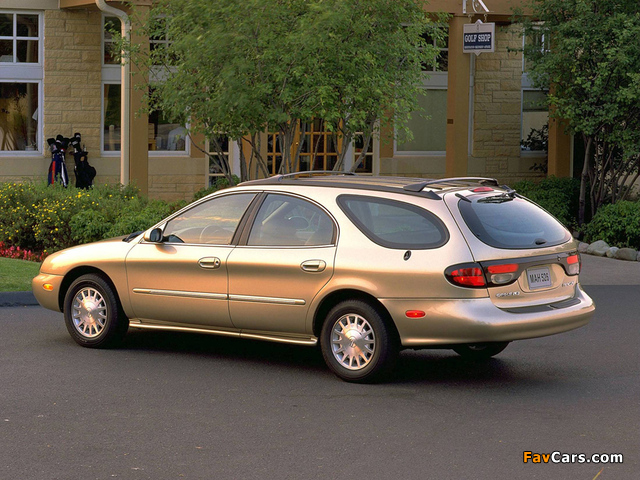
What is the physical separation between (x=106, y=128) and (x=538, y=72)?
835cm

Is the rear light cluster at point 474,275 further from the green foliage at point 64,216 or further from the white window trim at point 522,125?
the white window trim at point 522,125

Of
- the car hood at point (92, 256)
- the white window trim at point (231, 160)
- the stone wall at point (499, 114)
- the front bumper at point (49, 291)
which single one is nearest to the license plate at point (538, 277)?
the car hood at point (92, 256)

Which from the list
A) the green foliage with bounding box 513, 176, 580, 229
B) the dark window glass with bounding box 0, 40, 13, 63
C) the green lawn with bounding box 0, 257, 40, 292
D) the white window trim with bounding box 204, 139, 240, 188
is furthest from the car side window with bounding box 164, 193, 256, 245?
the dark window glass with bounding box 0, 40, 13, 63

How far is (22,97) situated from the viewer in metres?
20.3

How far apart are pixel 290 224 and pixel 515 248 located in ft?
5.80

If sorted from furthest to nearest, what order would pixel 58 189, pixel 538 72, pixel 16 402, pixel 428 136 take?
pixel 428 136 → pixel 538 72 → pixel 58 189 → pixel 16 402

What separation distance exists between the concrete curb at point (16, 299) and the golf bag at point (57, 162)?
8.34 m

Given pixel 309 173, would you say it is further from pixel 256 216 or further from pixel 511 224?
pixel 511 224

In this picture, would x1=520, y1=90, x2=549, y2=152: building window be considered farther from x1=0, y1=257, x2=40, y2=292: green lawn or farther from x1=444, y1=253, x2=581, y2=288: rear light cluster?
x1=444, y1=253, x2=581, y2=288: rear light cluster

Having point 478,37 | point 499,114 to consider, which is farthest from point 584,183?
point 499,114

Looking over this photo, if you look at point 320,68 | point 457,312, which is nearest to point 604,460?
point 457,312

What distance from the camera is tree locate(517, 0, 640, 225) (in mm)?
17312

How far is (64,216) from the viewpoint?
15.2 meters

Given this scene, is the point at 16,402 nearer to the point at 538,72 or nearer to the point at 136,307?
the point at 136,307
